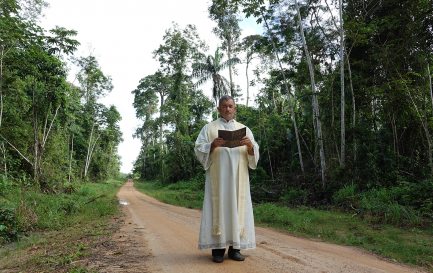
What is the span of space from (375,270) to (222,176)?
7.25 ft

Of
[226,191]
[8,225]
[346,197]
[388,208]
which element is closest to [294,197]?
[346,197]

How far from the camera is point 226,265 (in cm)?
449

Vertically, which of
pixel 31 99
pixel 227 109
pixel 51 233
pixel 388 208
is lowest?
pixel 51 233

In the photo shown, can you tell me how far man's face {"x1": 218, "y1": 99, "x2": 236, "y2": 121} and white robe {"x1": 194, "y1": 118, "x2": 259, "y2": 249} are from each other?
0.40ft

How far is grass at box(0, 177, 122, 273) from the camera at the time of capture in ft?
16.9

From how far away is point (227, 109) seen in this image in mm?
4883

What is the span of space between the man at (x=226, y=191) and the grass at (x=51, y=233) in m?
1.52

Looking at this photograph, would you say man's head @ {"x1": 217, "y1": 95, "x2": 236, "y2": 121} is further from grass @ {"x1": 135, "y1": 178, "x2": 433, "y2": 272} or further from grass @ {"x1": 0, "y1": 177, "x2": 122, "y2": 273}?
grass @ {"x1": 135, "y1": 178, "x2": 433, "y2": 272}

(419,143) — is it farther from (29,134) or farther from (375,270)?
(29,134)

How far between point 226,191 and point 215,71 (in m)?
24.8

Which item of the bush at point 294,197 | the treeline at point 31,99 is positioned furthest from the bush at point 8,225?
the bush at point 294,197

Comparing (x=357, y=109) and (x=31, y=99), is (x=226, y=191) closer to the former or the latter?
(x=357, y=109)

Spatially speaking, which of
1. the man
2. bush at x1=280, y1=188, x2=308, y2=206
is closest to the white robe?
the man

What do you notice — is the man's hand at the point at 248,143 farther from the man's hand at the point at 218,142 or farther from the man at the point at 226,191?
the man's hand at the point at 218,142
